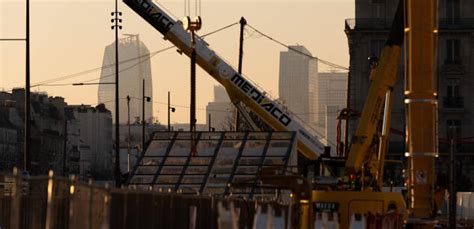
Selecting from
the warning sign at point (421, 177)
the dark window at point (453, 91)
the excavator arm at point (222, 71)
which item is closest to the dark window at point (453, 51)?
the dark window at point (453, 91)

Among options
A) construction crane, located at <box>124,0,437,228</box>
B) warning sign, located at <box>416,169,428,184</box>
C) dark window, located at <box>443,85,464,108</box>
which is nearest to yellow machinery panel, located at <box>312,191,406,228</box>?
construction crane, located at <box>124,0,437,228</box>

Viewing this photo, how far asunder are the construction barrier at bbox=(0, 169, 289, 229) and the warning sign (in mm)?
4296

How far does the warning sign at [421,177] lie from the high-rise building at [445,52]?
8981 centimetres

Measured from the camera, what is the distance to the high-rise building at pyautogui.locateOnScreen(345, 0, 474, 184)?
125000mm

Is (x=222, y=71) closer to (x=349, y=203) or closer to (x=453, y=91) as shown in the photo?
(x=349, y=203)

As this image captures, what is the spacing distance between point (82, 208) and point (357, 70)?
10482 centimetres

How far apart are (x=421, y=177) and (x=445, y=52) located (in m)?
92.3

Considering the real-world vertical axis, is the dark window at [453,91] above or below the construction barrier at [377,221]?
above

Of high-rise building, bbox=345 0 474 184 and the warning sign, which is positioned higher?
high-rise building, bbox=345 0 474 184

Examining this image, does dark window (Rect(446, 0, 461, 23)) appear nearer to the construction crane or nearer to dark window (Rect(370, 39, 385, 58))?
dark window (Rect(370, 39, 385, 58))

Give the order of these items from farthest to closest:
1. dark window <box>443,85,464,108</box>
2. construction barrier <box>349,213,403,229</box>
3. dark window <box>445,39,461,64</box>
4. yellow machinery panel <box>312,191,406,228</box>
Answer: dark window <box>445,39,461,64</box> < dark window <box>443,85,464,108</box> < yellow machinery panel <box>312,191,406,228</box> < construction barrier <box>349,213,403,229</box>

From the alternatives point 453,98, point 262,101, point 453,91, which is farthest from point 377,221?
point 453,91

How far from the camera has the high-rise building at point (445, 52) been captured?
125000mm

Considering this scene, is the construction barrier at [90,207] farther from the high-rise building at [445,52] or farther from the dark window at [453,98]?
the dark window at [453,98]
